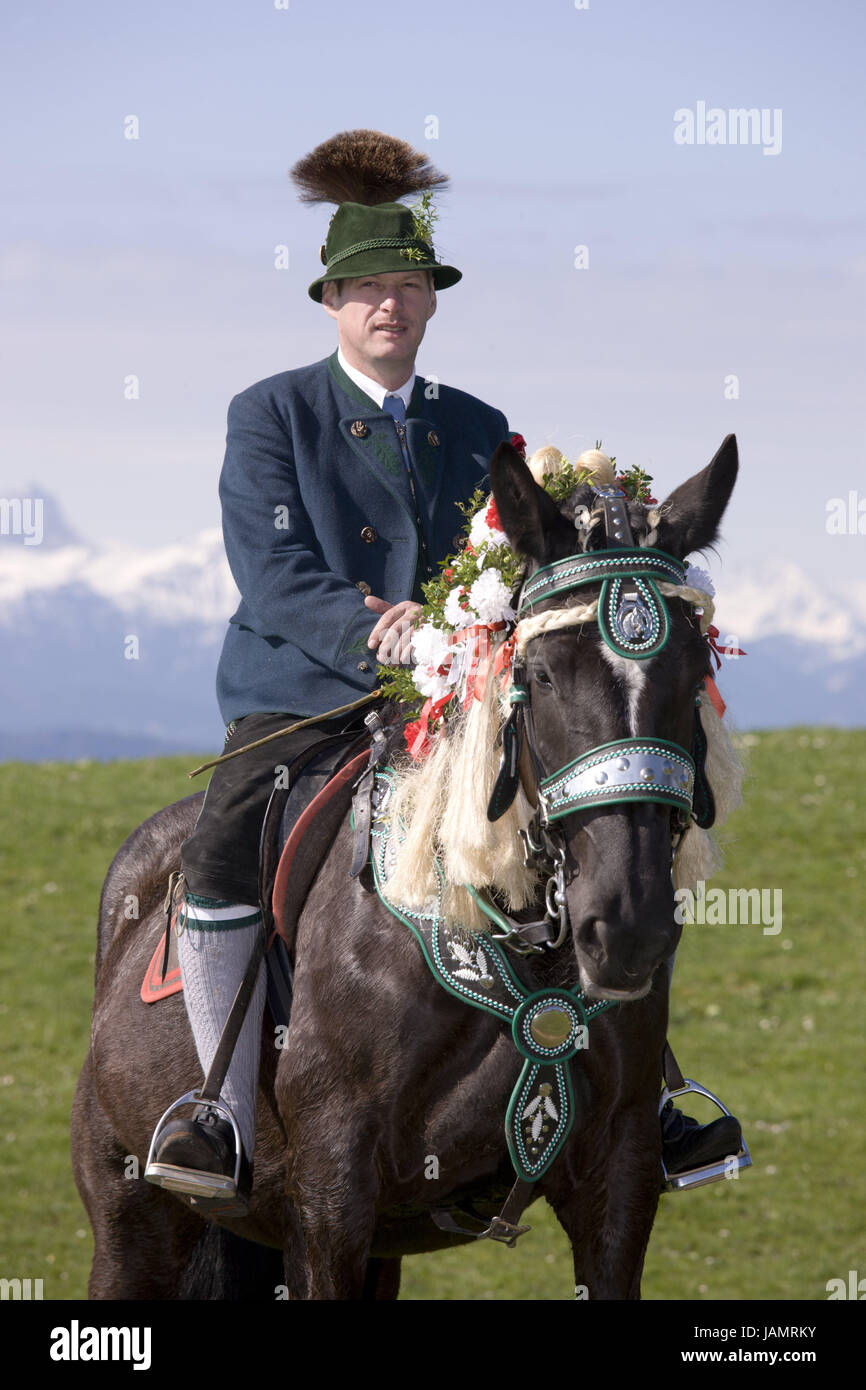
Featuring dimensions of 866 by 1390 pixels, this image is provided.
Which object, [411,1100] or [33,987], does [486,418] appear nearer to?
[411,1100]

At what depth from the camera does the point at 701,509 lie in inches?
192

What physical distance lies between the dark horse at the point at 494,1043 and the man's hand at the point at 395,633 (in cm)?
69

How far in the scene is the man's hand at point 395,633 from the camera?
5.62 meters

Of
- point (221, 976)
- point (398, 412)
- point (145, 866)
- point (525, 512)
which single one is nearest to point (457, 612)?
Result: point (525, 512)

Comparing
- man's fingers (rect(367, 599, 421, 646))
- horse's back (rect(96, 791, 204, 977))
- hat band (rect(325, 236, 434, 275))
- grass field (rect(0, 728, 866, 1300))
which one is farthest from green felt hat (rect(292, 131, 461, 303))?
grass field (rect(0, 728, 866, 1300))

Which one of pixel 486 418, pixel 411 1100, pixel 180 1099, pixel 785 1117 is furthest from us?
pixel 785 1117

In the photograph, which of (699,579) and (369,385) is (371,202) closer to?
(369,385)

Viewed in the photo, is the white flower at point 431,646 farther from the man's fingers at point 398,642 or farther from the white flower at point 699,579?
the white flower at point 699,579

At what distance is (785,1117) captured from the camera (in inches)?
713

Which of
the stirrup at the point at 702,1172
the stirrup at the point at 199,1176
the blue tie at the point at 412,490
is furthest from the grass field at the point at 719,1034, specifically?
the blue tie at the point at 412,490
